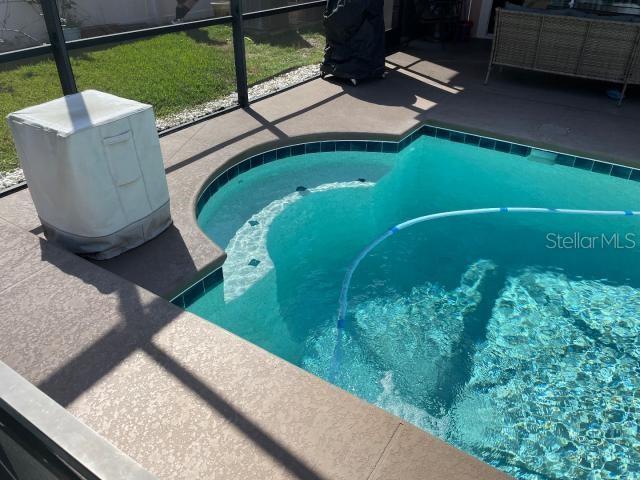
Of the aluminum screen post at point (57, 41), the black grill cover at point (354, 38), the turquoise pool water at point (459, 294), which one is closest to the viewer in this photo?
the turquoise pool water at point (459, 294)

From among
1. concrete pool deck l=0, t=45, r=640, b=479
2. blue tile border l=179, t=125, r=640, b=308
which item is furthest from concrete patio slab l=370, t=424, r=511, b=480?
blue tile border l=179, t=125, r=640, b=308

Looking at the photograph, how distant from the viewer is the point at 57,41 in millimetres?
3254

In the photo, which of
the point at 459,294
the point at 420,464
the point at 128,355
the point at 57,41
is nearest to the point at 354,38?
the point at 57,41

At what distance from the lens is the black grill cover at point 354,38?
552 cm

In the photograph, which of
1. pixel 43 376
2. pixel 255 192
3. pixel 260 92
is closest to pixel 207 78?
pixel 260 92

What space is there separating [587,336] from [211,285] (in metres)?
2.26

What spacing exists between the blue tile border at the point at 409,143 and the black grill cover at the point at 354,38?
1412 mm

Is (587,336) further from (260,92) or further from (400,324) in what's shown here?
(260,92)

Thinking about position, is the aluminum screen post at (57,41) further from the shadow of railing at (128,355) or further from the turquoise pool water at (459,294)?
the shadow of railing at (128,355)

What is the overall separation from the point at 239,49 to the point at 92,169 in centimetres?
276

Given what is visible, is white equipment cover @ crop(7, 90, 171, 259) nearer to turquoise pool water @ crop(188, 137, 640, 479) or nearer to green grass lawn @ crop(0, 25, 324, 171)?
turquoise pool water @ crop(188, 137, 640, 479)

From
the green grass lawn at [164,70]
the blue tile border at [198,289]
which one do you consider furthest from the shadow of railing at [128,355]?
the green grass lawn at [164,70]

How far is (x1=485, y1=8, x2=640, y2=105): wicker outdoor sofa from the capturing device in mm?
5035

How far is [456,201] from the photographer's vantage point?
4309 millimetres
